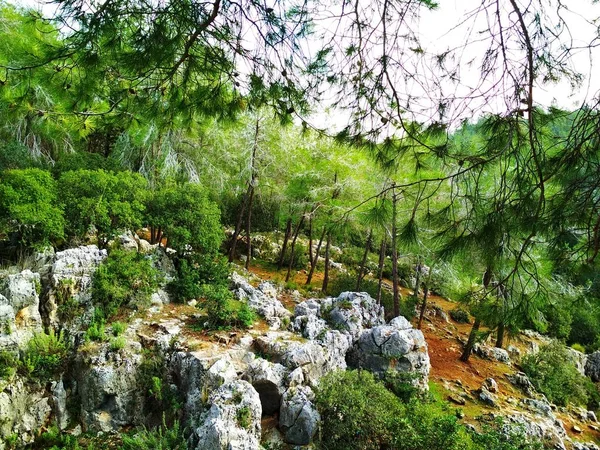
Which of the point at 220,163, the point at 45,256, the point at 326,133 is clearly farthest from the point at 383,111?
the point at 220,163

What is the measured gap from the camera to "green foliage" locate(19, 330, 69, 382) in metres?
5.24

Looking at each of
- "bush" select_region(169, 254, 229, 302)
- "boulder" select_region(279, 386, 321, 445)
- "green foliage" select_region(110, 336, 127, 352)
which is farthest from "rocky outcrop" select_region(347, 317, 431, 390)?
"green foliage" select_region(110, 336, 127, 352)

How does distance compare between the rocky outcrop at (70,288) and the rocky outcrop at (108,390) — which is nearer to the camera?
the rocky outcrop at (108,390)

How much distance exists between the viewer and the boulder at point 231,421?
4.11 metres

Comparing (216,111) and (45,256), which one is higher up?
(216,111)

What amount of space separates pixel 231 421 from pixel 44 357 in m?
3.29

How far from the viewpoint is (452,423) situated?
453 centimetres

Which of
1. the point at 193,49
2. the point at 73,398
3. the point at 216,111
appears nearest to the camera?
the point at 193,49

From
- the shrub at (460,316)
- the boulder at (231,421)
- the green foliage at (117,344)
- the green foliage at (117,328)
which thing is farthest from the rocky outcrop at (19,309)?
the shrub at (460,316)

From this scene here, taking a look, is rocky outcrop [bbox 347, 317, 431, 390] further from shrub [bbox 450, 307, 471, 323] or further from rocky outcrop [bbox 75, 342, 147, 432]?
shrub [bbox 450, 307, 471, 323]

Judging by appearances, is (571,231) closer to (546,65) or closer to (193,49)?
(546,65)

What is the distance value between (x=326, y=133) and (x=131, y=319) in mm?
5368

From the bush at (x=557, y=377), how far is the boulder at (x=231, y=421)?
29.4ft

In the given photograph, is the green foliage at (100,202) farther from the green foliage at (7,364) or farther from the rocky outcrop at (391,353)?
the rocky outcrop at (391,353)
